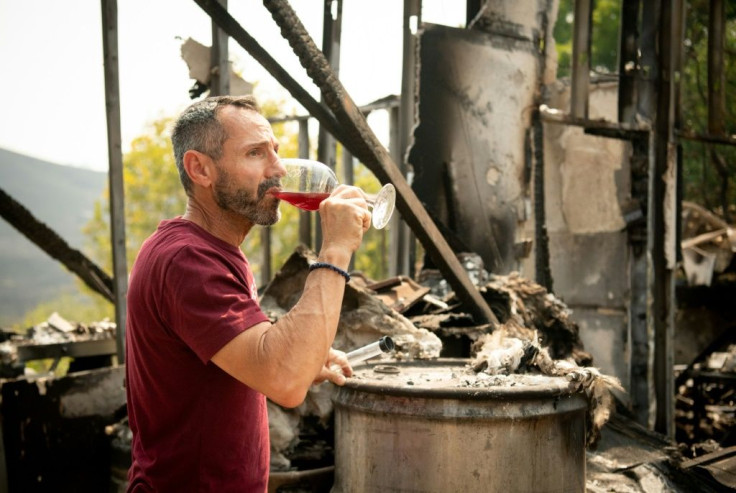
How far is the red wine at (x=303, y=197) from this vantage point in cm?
193

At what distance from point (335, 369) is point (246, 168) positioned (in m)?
0.78

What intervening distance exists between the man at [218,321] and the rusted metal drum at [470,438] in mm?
753

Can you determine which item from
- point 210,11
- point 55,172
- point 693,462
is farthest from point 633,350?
point 55,172

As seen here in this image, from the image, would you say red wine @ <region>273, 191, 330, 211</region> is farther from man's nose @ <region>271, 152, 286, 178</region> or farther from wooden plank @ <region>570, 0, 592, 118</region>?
wooden plank @ <region>570, 0, 592, 118</region>

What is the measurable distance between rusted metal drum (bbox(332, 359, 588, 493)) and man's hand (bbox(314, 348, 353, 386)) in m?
0.31

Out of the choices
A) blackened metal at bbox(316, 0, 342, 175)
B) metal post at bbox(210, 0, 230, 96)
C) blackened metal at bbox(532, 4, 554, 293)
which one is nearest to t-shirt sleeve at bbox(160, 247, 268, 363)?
metal post at bbox(210, 0, 230, 96)

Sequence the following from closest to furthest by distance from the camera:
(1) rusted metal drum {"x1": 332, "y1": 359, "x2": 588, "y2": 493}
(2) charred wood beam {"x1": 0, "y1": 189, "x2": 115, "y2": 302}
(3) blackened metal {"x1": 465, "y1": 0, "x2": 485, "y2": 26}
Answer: (1) rusted metal drum {"x1": 332, "y1": 359, "x2": 588, "y2": 493}, (2) charred wood beam {"x1": 0, "y1": 189, "x2": 115, "y2": 302}, (3) blackened metal {"x1": 465, "y1": 0, "x2": 485, "y2": 26}

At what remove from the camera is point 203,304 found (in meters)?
1.53

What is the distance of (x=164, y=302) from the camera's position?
1.60m

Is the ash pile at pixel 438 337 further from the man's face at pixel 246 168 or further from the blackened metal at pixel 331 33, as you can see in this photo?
the blackened metal at pixel 331 33

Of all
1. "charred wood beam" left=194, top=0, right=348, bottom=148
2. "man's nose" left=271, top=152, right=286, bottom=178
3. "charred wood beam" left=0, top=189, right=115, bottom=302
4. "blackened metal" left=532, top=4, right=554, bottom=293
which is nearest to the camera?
"man's nose" left=271, top=152, right=286, bottom=178

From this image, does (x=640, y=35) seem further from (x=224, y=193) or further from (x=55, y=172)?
(x=55, y=172)

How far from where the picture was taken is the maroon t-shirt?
154 cm

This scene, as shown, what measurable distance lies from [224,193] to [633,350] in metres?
5.00
